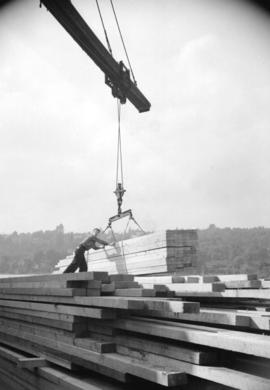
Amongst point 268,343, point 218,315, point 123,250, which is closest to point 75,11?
point 123,250

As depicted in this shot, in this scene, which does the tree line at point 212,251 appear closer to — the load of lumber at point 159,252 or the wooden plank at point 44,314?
the load of lumber at point 159,252

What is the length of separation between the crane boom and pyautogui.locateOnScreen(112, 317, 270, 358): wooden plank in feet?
17.9

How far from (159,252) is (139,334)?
10.5 feet

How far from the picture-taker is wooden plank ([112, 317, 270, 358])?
2904 millimetres

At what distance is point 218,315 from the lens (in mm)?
3471

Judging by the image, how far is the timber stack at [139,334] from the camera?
3.30m

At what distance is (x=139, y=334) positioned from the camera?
166 inches

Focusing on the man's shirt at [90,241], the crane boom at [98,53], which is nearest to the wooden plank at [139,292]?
the man's shirt at [90,241]

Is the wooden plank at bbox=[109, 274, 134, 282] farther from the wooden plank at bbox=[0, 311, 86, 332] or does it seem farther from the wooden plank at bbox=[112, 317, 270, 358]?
the wooden plank at bbox=[112, 317, 270, 358]

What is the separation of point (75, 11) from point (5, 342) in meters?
5.54

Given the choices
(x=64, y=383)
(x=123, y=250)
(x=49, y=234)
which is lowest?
(x=64, y=383)

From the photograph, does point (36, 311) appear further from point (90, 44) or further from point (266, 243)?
point (266, 243)

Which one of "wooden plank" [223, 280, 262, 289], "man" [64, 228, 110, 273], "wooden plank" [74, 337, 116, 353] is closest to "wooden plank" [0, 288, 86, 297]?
"wooden plank" [74, 337, 116, 353]

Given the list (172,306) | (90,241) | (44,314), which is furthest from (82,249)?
(172,306)
